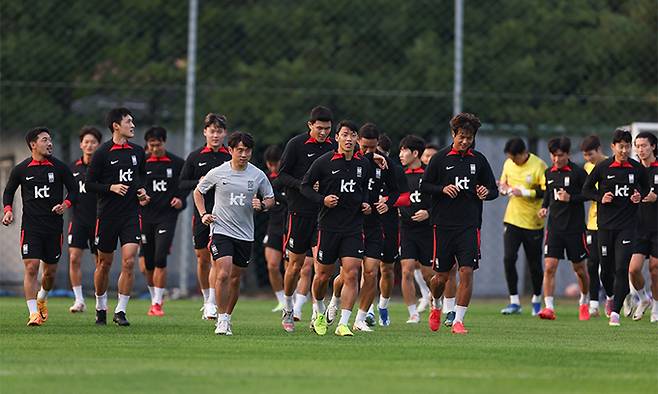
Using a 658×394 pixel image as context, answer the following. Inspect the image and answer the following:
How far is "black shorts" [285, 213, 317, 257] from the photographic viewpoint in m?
16.4

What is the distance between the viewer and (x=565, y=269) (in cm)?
2906

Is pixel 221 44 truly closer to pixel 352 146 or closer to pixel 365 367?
pixel 352 146

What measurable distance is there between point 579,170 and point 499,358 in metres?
8.10

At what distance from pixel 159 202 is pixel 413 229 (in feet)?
11.9

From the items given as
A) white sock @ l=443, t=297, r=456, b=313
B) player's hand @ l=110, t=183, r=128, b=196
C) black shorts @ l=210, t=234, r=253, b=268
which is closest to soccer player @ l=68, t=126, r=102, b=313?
player's hand @ l=110, t=183, r=128, b=196

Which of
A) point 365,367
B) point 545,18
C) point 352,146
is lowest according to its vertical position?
point 365,367

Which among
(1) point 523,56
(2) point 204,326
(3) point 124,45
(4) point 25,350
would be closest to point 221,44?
(3) point 124,45

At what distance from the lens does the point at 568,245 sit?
20219 millimetres

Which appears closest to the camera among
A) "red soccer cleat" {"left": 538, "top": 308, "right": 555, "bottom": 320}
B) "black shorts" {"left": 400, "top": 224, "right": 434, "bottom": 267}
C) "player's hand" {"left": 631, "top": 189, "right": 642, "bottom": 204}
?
"player's hand" {"left": 631, "top": 189, "right": 642, "bottom": 204}

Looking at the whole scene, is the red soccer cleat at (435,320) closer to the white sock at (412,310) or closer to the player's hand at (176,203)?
the white sock at (412,310)

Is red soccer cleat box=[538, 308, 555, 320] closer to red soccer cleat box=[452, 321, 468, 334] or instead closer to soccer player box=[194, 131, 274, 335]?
red soccer cleat box=[452, 321, 468, 334]

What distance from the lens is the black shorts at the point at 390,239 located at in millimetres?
18094

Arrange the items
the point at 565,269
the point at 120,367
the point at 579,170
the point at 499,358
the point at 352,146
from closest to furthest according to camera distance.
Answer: the point at 120,367 < the point at 499,358 < the point at 352,146 < the point at 579,170 < the point at 565,269

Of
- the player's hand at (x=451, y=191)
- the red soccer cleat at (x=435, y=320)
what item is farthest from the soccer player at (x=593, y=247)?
the player's hand at (x=451, y=191)
